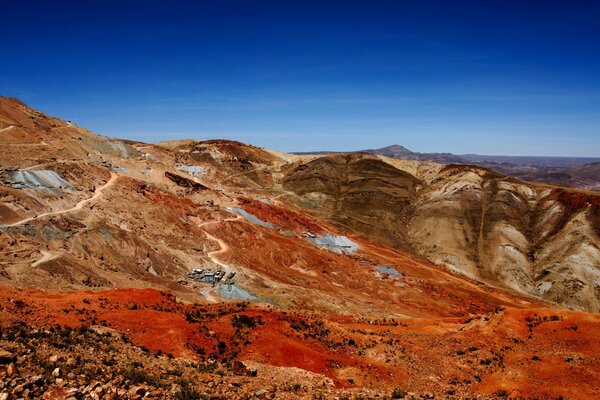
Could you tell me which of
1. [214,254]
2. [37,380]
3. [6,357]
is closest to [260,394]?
[37,380]

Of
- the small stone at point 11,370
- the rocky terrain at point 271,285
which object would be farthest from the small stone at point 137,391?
the small stone at point 11,370

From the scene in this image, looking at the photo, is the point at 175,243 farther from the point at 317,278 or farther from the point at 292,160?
the point at 292,160

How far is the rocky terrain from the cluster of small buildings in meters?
0.15

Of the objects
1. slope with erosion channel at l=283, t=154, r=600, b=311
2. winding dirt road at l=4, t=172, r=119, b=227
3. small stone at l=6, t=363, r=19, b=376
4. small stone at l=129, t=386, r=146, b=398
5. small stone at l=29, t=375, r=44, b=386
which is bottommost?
slope with erosion channel at l=283, t=154, r=600, b=311

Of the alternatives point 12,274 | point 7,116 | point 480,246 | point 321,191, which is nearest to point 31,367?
point 12,274

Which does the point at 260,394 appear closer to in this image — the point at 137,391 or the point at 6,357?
the point at 137,391

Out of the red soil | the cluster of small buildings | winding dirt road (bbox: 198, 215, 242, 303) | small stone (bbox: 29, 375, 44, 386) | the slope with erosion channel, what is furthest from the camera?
the slope with erosion channel

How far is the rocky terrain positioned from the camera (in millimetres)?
17062

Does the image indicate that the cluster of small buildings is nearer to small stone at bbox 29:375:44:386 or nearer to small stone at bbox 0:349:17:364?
small stone at bbox 0:349:17:364

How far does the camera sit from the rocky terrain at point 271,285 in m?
17.1

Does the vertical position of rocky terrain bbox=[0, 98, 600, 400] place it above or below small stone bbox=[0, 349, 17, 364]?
below

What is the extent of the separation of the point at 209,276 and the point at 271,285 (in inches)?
260

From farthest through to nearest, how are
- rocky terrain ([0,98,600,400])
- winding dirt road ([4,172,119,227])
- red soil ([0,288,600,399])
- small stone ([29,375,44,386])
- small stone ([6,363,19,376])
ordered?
winding dirt road ([4,172,119,227]), red soil ([0,288,600,399]), rocky terrain ([0,98,600,400]), small stone ([6,363,19,376]), small stone ([29,375,44,386])

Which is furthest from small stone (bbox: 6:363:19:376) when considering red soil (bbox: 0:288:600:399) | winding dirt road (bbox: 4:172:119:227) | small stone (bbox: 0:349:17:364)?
winding dirt road (bbox: 4:172:119:227)
